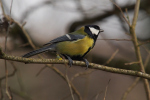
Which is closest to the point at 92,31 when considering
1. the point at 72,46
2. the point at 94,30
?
the point at 94,30

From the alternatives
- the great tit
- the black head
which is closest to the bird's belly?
the great tit

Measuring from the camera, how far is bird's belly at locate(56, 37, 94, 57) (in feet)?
7.89

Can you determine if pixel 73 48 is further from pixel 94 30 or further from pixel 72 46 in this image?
pixel 94 30

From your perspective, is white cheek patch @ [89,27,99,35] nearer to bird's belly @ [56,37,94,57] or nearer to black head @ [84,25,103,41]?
black head @ [84,25,103,41]

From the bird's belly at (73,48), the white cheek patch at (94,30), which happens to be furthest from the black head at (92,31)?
the bird's belly at (73,48)

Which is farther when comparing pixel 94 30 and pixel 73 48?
pixel 94 30

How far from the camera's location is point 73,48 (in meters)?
2.42

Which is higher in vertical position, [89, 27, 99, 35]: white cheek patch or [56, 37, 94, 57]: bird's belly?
[89, 27, 99, 35]: white cheek patch

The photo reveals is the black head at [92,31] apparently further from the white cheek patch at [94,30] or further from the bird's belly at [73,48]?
the bird's belly at [73,48]

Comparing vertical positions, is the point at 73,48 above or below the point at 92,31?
below

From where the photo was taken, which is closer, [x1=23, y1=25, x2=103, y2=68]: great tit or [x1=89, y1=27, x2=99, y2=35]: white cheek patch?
[x1=23, y1=25, x2=103, y2=68]: great tit

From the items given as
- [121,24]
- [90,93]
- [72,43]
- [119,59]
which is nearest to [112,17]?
[121,24]

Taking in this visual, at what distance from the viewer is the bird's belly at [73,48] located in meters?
2.40

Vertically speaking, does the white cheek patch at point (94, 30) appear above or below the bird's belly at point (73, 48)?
above
